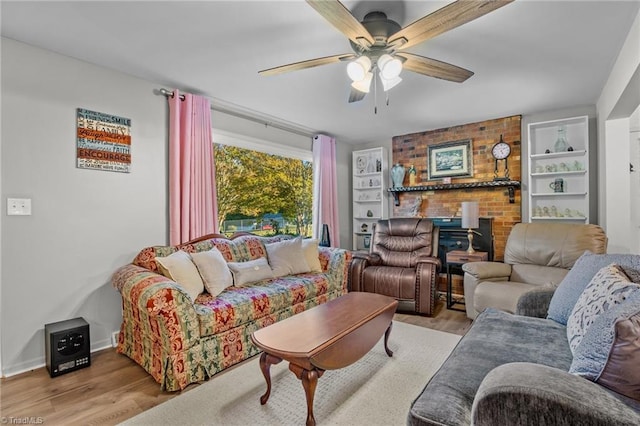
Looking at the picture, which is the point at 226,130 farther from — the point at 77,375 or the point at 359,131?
the point at 77,375

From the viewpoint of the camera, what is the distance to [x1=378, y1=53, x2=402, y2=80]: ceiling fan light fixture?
6.26 feet

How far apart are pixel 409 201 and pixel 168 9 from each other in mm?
4246

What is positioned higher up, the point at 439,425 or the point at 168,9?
the point at 168,9

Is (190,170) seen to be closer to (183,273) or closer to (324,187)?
(183,273)

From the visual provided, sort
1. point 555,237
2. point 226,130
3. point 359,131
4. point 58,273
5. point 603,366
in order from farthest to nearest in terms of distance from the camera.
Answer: point 359,131
point 226,130
point 555,237
point 58,273
point 603,366

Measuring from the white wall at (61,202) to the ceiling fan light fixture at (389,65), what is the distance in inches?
90.7

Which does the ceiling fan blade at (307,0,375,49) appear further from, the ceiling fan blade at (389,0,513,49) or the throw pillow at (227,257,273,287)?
the throw pillow at (227,257,273,287)

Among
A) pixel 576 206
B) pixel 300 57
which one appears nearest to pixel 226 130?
pixel 300 57

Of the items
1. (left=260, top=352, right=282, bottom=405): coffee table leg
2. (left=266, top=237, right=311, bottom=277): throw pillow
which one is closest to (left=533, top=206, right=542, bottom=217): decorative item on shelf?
(left=266, top=237, right=311, bottom=277): throw pillow

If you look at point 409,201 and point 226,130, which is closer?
point 226,130

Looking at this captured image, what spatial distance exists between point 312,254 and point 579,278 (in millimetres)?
2373

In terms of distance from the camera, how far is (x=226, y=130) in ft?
12.3

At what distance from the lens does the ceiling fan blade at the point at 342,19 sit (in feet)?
4.83

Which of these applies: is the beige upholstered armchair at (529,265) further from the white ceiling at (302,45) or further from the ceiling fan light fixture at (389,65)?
the ceiling fan light fixture at (389,65)
